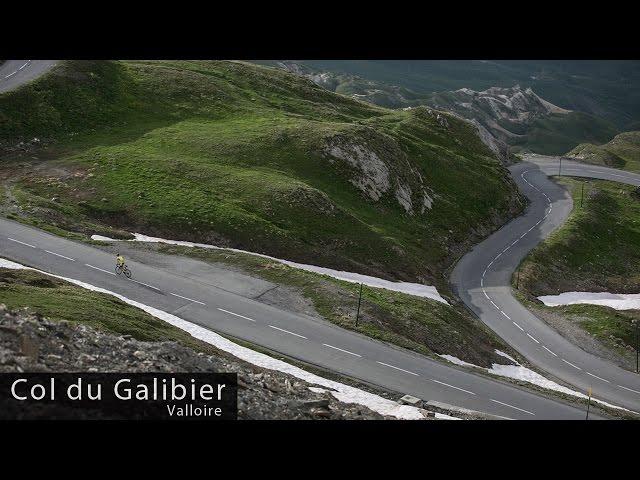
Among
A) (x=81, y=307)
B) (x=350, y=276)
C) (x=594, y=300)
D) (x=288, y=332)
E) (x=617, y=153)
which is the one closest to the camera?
(x=81, y=307)

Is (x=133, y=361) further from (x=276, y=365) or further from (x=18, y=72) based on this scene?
(x=18, y=72)

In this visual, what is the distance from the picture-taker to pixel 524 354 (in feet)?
168

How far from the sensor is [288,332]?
39.0 meters

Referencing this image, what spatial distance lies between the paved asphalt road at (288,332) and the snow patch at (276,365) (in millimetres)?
1024

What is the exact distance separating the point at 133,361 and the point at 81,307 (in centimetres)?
833

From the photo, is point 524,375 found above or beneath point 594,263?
beneath

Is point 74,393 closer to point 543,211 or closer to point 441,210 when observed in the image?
point 441,210

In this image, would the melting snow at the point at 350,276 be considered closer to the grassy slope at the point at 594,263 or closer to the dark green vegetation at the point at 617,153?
the grassy slope at the point at 594,263

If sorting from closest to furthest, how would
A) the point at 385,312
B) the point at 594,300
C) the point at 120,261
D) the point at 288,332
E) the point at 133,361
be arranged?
1. the point at 133,361
2. the point at 288,332
3. the point at 120,261
4. the point at 385,312
5. the point at 594,300

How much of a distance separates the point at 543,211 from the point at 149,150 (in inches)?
2510

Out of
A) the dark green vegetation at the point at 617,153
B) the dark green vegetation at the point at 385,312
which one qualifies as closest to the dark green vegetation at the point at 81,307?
the dark green vegetation at the point at 385,312

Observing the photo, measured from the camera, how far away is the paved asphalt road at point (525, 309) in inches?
1906

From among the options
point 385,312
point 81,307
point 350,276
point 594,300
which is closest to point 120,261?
point 81,307

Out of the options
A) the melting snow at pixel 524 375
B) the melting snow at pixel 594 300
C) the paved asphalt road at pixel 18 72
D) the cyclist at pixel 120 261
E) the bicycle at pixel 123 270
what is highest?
the paved asphalt road at pixel 18 72
